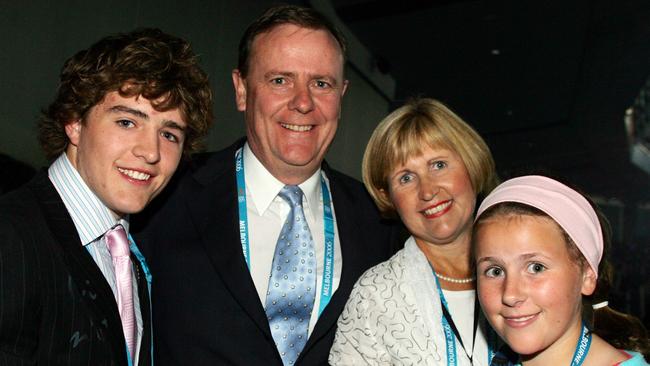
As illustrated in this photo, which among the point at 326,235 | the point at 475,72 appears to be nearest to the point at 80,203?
the point at 326,235

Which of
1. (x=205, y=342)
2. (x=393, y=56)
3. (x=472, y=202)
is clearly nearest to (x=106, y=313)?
(x=205, y=342)

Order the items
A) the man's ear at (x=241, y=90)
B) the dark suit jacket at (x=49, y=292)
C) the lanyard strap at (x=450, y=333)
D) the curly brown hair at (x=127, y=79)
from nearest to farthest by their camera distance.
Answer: the dark suit jacket at (x=49, y=292) → the curly brown hair at (x=127, y=79) → the lanyard strap at (x=450, y=333) → the man's ear at (x=241, y=90)

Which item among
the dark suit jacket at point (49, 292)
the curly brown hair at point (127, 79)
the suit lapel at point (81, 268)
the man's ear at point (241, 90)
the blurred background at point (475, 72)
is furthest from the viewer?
the blurred background at point (475, 72)

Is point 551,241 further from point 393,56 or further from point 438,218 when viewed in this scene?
point 393,56

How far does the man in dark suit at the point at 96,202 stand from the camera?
1.61 m

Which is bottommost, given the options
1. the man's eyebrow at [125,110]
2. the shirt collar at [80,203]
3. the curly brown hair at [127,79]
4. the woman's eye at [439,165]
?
the shirt collar at [80,203]

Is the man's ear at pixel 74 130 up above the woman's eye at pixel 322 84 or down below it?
below

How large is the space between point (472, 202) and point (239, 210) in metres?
0.81

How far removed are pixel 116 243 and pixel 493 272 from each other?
1.05m

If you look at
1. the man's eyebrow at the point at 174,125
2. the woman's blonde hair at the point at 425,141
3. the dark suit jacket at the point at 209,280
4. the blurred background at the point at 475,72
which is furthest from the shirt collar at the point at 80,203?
the blurred background at the point at 475,72

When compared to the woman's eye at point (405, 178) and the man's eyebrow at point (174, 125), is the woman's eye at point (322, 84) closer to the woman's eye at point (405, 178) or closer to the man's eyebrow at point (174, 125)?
the woman's eye at point (405, 178)

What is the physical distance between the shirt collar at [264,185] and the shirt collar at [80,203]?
68cm

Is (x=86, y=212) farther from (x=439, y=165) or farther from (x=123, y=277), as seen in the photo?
(x=439, y=165)

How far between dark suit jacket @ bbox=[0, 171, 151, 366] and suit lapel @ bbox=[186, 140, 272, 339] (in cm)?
49
